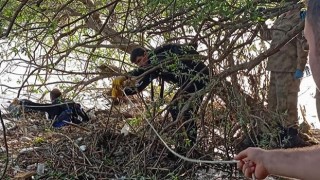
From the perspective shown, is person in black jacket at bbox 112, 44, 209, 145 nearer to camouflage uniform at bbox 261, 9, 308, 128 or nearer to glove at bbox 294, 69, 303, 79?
camouflage uniform at bbox 261, 9, 308, 128

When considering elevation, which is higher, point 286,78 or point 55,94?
point 286,78

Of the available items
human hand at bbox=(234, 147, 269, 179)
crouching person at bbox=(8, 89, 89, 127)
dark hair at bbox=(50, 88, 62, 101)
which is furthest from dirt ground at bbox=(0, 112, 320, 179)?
human hand at bbox=(234, 147, 269, 179)

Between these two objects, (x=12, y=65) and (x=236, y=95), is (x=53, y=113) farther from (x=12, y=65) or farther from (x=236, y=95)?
(x=236, y=95)

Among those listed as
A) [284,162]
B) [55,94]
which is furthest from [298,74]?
[284,162]

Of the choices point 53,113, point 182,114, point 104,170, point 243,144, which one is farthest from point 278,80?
point 53,113

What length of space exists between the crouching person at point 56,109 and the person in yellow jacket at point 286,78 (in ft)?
6.78

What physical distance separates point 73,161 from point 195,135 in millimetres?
1183

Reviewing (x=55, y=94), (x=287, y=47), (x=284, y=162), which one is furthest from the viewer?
(x=55, y=94)

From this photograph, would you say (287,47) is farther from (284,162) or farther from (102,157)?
(284,162)

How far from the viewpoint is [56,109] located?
24.2ft

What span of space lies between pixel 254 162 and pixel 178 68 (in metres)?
3.18

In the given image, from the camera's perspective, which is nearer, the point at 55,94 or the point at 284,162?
the point at 284,162

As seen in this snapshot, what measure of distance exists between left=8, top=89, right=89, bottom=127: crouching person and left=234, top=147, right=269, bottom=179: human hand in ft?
14.9

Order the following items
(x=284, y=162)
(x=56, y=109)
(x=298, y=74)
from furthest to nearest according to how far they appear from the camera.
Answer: (x=56, y=109) → (x=298, y=74) → (x=284, y=162)
